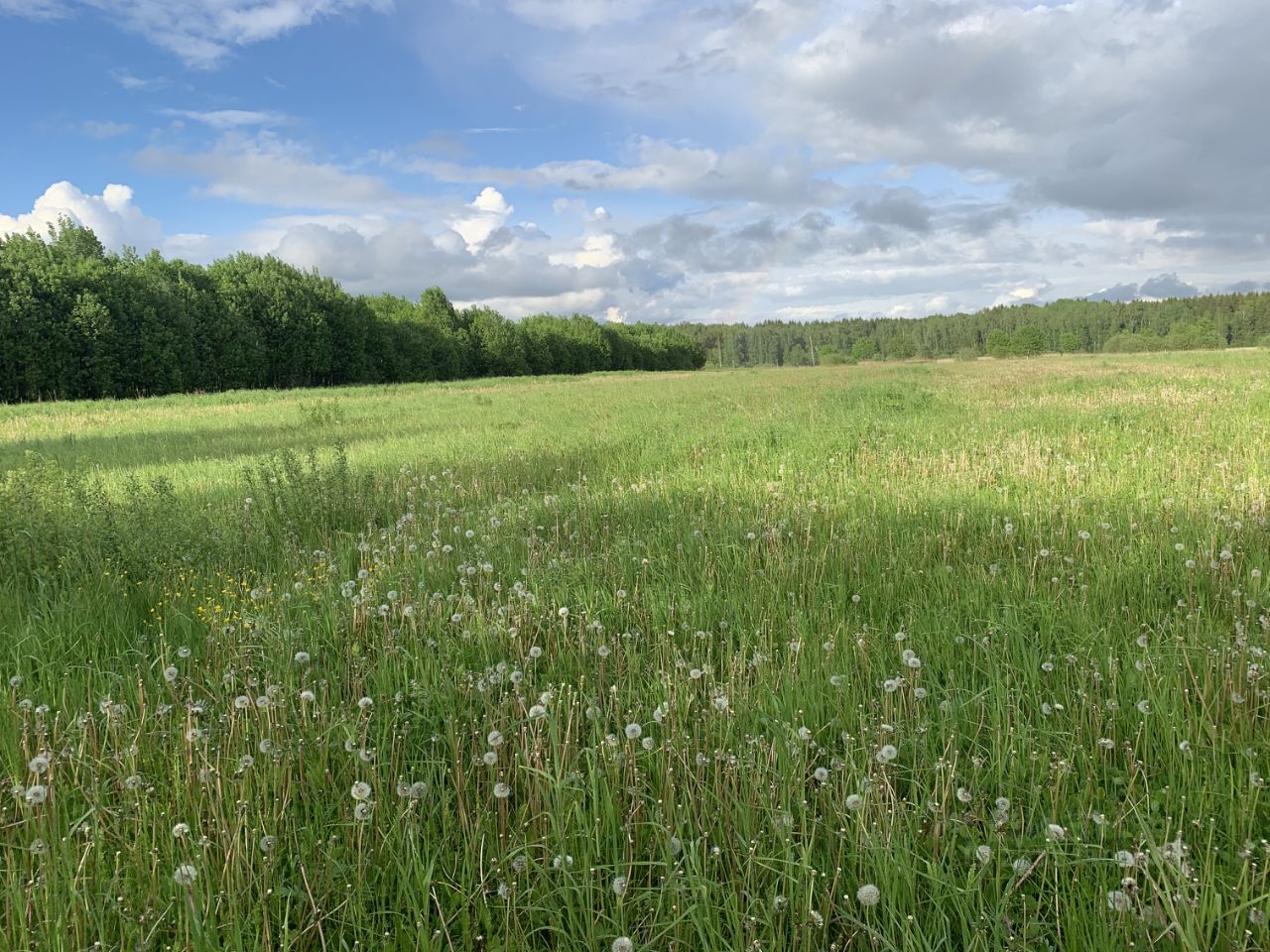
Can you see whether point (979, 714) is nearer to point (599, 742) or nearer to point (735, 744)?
point (735, 744)

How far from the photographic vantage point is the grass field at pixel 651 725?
2.05m

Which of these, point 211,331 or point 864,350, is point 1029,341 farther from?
point 211,331

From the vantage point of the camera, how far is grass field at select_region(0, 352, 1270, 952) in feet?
6.73

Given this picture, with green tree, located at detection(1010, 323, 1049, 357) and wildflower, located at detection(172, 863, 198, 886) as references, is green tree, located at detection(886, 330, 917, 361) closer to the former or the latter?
green tree, located at detection(1010, 323, 1049, 357)

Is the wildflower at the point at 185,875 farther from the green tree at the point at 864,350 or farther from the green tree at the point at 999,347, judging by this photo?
the green tree at the point at 864,350

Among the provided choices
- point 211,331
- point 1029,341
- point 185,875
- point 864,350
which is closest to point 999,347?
point 1029,341

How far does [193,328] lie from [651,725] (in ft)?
210

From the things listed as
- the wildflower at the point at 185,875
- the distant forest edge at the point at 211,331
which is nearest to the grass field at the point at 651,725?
the wildflower at the point at 185,875

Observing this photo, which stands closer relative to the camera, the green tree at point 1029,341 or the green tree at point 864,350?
the green tree at point 1029,341

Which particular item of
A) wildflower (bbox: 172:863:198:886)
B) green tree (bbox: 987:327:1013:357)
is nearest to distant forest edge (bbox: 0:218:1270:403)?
wildflower (bbox: 172:863:198:886)

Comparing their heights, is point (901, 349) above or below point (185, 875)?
above

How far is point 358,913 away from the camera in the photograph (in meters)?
2.06

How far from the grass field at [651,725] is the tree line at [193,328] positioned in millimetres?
52399

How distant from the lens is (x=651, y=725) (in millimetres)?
3004
